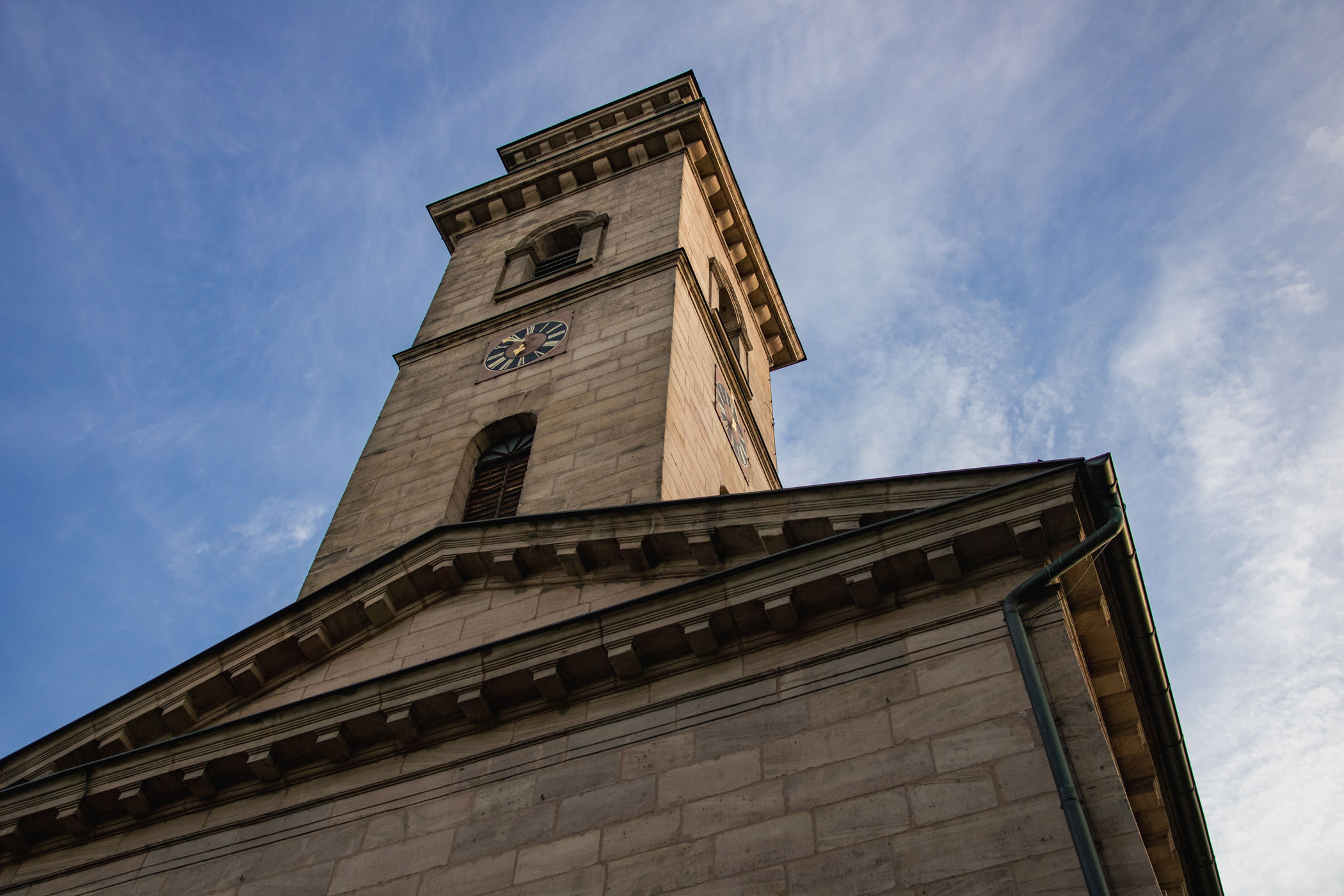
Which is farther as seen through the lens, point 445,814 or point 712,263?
point 712,263

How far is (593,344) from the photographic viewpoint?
22.3 meters

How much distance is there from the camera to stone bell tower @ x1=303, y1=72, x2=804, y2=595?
19281 millimetres

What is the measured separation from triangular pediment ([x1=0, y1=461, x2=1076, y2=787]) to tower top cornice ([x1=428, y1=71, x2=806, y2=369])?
1769 cm

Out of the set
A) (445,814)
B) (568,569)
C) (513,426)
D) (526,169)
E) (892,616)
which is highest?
(526,169)

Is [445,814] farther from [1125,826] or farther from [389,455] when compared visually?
[389,455]

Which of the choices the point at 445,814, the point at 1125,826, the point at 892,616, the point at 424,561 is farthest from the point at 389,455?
the point at 1125,826

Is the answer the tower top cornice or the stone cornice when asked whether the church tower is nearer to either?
the stone cornice

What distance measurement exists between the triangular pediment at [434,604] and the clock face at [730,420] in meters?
9.22

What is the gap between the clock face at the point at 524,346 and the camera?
901 inches

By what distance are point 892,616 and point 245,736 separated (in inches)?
251

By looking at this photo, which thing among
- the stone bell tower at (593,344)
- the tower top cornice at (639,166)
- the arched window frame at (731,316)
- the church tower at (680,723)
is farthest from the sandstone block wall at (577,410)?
the tower top cornice at (639,166)

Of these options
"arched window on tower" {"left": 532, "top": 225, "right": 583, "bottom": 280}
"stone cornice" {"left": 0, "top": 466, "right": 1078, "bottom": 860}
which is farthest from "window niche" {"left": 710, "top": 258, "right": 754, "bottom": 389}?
"stone cornice" {"left": 0, "top": 466, "right": 1078, "bottom": 860}

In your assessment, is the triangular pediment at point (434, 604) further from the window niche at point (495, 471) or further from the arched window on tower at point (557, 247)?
the arched window on tower at point (557, 247)

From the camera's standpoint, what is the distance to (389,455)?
21.8 meters
